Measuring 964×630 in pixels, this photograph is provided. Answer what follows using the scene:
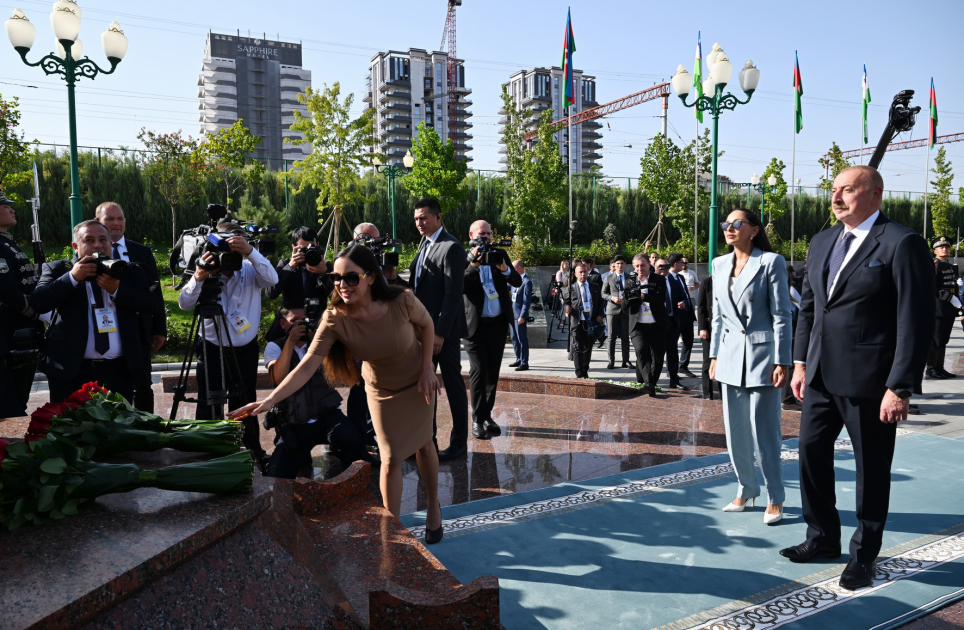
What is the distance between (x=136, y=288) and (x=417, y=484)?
2.46 metres

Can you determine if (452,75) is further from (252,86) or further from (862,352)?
(862,352)

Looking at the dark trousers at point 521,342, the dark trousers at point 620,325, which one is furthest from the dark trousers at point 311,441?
the dark trousers at point 521,342

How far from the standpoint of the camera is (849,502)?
434 cm

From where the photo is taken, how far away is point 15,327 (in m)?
4.71

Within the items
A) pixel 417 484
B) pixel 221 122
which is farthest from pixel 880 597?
pixel 221 122

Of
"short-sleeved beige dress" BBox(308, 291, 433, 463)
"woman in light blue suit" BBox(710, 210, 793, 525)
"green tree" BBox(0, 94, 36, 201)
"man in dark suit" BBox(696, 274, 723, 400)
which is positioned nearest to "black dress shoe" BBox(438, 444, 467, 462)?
"short-sleeved beige dress" BBox(308, 291, 433, 463)

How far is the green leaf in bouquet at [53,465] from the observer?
6.32ft

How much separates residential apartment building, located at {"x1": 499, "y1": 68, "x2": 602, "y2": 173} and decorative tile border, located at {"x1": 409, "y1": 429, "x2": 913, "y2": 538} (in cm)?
11871

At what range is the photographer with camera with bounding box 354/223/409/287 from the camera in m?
5.47

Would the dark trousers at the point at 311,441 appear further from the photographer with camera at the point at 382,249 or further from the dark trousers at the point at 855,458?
the dark trousers at the point at 855,458

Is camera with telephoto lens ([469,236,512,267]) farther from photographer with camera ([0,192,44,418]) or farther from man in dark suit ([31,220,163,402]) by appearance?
photographer with camera ([0,192,44,418])

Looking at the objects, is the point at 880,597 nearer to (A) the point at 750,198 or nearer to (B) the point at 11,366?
(B) the point at 11,366

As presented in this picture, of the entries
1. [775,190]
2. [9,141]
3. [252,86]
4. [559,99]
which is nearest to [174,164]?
[9,141]

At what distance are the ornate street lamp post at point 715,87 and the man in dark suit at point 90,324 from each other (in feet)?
32.8
